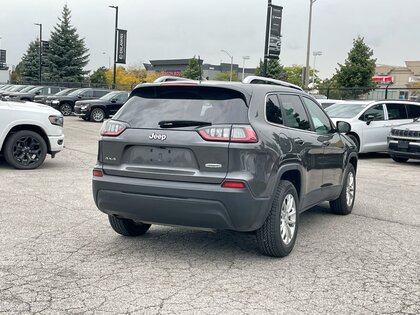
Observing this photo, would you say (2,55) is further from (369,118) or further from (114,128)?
(114,128)

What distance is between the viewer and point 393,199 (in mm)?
8508

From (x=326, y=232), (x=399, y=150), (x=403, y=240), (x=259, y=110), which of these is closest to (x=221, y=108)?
(x=259, y=110)

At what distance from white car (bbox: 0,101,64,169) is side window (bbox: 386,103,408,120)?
9.92 m

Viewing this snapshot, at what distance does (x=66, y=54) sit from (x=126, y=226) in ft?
182

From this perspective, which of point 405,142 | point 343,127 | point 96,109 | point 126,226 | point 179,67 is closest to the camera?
point 126,226

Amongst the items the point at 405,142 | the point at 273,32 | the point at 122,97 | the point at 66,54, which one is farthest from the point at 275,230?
the point at 66,54

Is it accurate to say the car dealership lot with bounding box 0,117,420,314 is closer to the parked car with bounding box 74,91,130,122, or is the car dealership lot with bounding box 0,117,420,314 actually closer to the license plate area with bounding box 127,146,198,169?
the license plate area with bounding box 127,146,198,169

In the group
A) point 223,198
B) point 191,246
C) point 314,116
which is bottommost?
point 191,246

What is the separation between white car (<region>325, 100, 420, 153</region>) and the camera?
14734 mm

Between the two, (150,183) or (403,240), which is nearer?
(150,183)

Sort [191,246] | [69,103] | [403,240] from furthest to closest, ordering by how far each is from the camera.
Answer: [69,103] < [403,240] < [191,246]

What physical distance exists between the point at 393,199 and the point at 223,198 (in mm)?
5022

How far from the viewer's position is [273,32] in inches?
810

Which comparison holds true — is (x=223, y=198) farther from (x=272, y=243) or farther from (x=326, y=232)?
(x=326, y=232)
